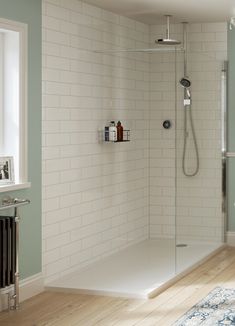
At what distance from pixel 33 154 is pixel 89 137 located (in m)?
0.98

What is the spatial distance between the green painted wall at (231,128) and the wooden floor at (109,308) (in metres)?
1.65

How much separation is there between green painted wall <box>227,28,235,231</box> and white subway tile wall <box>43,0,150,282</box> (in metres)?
0.88

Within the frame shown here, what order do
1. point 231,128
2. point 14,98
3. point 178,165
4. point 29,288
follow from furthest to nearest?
point 231,128
point 178,165
point 29,288
point 14,98

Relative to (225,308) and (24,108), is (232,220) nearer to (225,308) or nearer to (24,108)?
(225,308)

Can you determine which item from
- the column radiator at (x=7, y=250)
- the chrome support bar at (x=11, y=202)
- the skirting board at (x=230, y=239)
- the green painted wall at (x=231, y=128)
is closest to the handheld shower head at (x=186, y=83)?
the green painted wall at (x=231, y=128)

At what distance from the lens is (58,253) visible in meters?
5.92

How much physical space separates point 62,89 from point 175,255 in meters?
1.85

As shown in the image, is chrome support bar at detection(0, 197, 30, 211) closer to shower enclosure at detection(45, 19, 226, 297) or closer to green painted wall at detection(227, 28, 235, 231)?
shower enclosure at detection(45, 19, 226, 297)

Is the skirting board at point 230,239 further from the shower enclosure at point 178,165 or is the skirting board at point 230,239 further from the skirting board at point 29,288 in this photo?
the skirting board at point 29,288

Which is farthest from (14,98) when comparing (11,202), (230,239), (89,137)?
(230,239)

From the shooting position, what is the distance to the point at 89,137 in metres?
6.40

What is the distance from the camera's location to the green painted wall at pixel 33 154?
17.7ft

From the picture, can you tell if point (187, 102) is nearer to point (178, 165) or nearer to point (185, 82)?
point (185, 82)

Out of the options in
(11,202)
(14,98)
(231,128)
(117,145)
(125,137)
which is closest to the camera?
(11,202)
